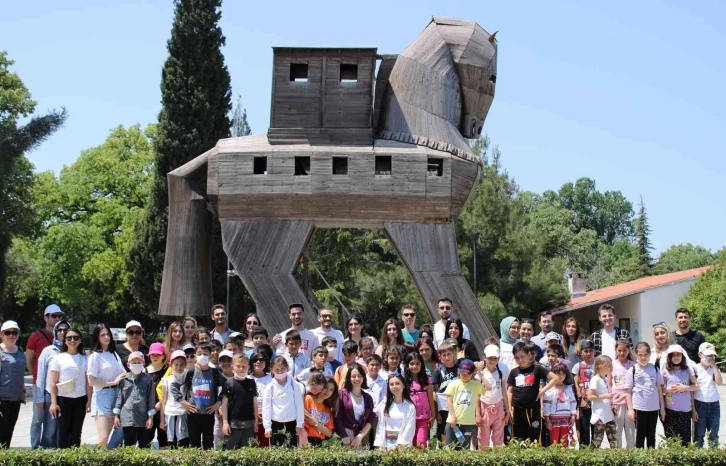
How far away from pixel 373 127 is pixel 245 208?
8.87 ft

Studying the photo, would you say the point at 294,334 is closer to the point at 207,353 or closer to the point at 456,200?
the point at 207,353

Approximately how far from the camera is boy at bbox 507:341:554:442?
10.2m

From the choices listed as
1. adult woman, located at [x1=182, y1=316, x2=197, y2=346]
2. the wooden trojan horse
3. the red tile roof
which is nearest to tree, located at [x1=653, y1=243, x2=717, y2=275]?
the red tile roof

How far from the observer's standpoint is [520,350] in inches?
404

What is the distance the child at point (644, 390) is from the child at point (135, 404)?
18.7 ft

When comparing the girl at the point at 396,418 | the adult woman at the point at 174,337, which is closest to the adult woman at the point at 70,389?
the adult woman at the point at 174,337

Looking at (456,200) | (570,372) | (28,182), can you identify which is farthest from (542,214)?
(570,372)

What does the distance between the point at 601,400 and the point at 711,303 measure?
24.8 m

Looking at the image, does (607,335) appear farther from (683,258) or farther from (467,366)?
(683,258)

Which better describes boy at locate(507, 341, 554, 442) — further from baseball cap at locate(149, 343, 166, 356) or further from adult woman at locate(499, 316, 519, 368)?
baseball cap at locate(149, 343, 166, 356)

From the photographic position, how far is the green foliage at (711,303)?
106 feet

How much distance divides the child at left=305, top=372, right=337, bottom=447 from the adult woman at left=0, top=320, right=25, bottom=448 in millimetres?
3758

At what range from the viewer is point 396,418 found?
31.5 ft

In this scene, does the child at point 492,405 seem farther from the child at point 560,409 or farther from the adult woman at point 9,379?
the adult woman at point 9,379
